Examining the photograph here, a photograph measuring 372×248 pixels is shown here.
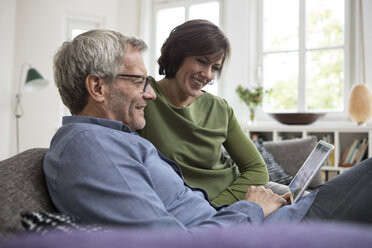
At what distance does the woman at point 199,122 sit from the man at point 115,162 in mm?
311

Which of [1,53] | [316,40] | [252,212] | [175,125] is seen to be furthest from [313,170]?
[1,53]

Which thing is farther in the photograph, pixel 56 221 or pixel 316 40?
pixel 316 40

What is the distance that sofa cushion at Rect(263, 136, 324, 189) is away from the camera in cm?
264

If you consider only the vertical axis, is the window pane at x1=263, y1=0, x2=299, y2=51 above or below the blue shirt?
above

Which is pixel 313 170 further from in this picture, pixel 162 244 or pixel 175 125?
pixel 162 244

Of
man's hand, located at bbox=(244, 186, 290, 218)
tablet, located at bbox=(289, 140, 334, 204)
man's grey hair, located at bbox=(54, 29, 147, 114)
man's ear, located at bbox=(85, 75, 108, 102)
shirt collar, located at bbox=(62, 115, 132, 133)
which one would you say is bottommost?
man's hand, located at bbox=(244, 186, 290, 218)

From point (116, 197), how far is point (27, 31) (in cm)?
505

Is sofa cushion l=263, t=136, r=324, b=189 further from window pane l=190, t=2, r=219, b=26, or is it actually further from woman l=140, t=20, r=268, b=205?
window pane l=190, t=2, r=219, b=26

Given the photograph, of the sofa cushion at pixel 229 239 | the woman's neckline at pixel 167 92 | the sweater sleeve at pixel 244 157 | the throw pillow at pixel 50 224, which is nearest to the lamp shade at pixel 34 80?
the woman's neckline at pixel 167 92

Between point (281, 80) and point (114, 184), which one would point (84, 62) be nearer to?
point (114, 184)

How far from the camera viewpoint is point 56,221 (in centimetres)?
73

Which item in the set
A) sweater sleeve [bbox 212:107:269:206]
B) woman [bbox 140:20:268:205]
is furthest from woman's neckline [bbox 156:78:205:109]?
sweater sleeve [bbox 212:107:269:206]

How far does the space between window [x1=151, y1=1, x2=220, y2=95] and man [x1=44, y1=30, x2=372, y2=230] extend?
4063 mm

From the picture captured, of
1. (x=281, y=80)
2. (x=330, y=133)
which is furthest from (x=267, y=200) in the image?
(x=281, y=80)
